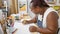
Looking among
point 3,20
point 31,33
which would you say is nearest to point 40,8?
point 31,33

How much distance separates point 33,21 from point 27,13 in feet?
2.27

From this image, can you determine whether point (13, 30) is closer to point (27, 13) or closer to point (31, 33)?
point (31, 33)

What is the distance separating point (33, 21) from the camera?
1.86 metres

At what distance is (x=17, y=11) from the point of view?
257cm

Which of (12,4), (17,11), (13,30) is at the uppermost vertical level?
(12,4)

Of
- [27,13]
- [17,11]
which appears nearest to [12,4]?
[17,11]

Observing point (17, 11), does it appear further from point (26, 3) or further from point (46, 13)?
point (46, 13)

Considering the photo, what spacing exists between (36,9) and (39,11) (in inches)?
1.8

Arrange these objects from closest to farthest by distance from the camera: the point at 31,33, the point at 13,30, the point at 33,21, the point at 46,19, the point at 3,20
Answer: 1. the point at 46,19
2. the point at 31,33
3. the point at 13,30
4. the point at 33,21
5. the point at 3,20

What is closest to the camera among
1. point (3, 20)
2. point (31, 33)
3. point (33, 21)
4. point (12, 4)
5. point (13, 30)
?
point (31, 33)

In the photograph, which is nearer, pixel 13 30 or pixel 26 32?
pixel 26 32

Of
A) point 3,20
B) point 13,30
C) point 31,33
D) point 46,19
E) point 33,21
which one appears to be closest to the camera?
point 46,19

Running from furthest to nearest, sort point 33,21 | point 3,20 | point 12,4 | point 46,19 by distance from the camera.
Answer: point 12,4 → point 3,20 → point 33,21 → point 46,19

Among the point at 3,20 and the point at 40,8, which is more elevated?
the point at 40,8
